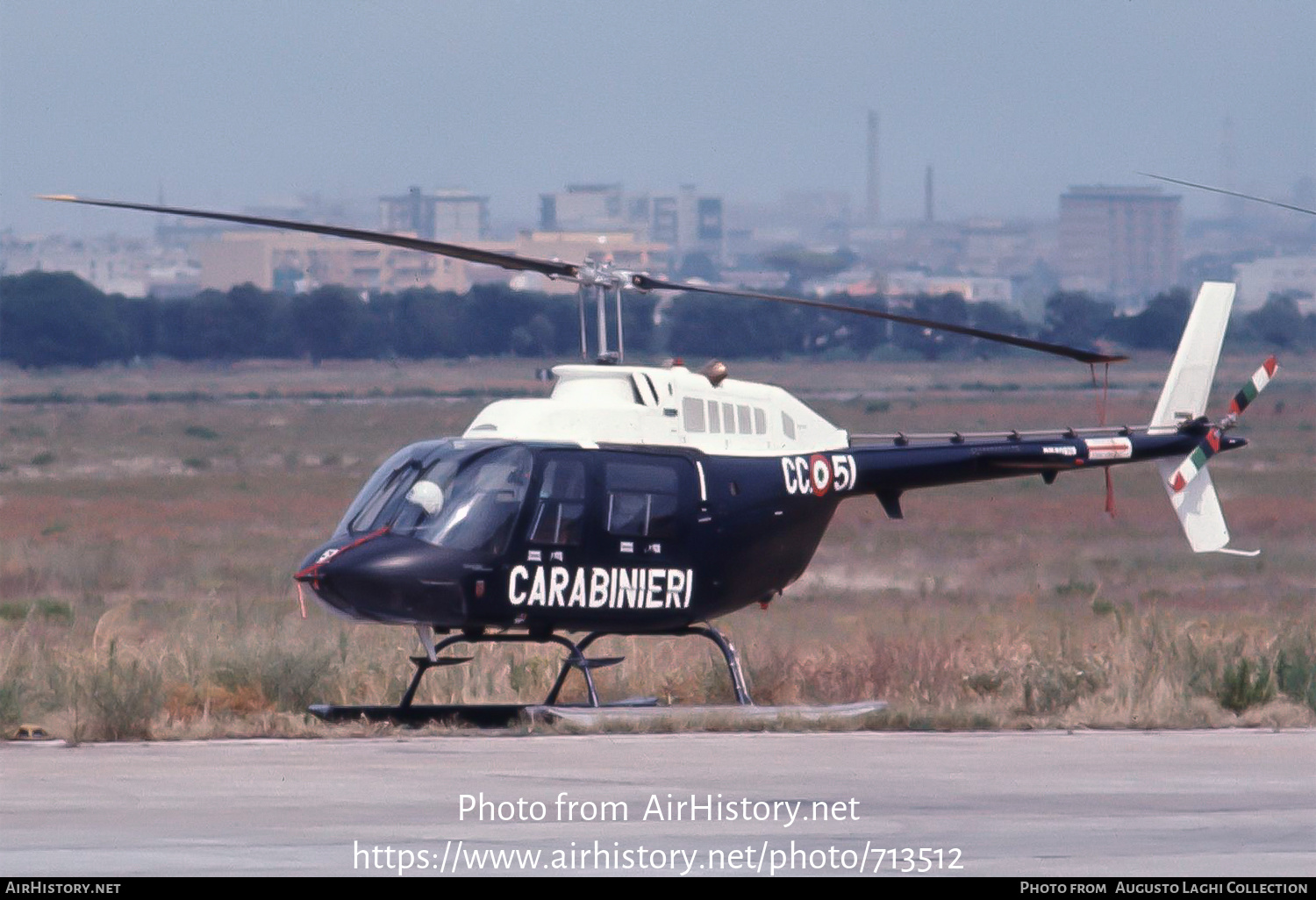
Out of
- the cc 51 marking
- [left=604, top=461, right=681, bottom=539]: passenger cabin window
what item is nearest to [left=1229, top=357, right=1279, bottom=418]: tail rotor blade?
the cc 51 marking

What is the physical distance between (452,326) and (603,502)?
11776 centimetres

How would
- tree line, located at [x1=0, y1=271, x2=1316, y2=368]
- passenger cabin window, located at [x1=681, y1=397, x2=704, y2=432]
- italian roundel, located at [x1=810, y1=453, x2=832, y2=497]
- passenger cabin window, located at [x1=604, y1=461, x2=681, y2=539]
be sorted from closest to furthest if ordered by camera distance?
passenger cabin window, located at [x1=604, y1=461, x2=681, y2=539], passenger cabin window, located at [x1=681, y1=397, x2=704, y2=432], italian roundel, located at [x1=810, y1=453, x2=832, y2=497], tree line, located at [x1=0, y1=271, x2=1316, y2=368]

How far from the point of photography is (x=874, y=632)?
22.1m

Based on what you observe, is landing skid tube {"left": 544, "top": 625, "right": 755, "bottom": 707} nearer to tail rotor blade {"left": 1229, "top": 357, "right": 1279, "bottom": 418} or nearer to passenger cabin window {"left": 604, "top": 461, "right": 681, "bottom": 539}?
passenger cabin window {"left": 604, "top": 461, "right": 681, "bottom": 539}

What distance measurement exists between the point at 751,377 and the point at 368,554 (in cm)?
10287

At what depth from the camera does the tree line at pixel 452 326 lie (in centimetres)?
12988

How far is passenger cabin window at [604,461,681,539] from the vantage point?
16.6 meters

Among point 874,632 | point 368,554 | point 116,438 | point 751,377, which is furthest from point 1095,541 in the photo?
point 751,377

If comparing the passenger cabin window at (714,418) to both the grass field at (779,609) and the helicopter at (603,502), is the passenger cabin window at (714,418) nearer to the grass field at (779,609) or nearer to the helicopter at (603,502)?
the helicopter at (603,502)

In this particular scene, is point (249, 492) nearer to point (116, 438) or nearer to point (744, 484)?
point (116, 438)

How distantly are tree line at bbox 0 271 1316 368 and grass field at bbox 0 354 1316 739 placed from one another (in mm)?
55165

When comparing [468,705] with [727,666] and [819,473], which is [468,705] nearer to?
[727,666]

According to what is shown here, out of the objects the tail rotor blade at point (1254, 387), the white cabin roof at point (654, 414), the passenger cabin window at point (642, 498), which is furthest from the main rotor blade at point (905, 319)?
the tail rotor blade at point (1254, 387)

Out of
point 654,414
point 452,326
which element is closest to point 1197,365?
point 654,414
